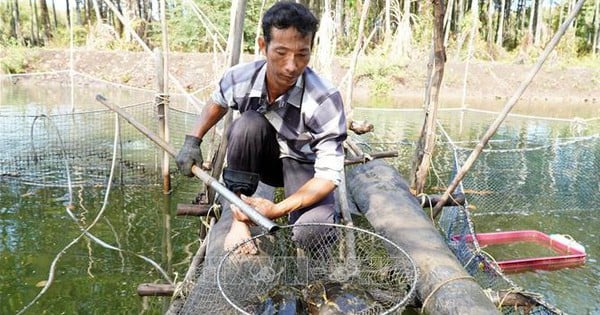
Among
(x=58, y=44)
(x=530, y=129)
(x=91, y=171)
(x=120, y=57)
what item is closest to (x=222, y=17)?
(x=120, y=57)

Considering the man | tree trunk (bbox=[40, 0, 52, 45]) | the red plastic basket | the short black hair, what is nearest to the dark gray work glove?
the man

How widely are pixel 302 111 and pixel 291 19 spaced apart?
399 mm

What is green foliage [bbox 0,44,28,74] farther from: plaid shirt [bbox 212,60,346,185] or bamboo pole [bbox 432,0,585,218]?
bamboo pole [bbox 432,0,585,218]

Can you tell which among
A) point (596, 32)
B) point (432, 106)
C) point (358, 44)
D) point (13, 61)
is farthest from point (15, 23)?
point (596, 32)

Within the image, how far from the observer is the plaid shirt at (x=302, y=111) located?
2.05 metres

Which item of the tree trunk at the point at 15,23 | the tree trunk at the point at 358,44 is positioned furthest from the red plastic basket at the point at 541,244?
the tree trunk at the point at 15,23

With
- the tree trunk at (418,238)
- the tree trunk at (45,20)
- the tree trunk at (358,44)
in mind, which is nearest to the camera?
the tree trunk at (418,238)

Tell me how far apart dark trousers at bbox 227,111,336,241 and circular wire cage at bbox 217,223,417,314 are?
0.31ft

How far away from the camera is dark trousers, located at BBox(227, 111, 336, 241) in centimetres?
218

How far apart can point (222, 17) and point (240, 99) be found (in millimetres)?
16213

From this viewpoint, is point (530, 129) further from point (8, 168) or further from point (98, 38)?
point (98, 38)

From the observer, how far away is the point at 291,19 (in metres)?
1.93

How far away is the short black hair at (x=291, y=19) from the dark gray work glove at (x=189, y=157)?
653 mm

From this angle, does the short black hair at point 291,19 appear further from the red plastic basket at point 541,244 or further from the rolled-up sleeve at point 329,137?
the red plastic basket at point 541,244
